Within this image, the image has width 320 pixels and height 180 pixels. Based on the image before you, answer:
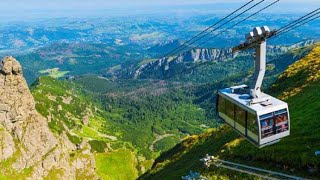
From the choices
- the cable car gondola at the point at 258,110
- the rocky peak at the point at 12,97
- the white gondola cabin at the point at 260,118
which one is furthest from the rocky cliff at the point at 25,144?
the cable car gondola at the point at 258,110

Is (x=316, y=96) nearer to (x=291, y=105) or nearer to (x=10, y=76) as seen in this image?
(x=291, y=105)

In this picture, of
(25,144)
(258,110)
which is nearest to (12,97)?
(25,144)

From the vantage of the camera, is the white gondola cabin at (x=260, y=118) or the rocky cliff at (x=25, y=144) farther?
the rocky cliff at (x=25, y=144)

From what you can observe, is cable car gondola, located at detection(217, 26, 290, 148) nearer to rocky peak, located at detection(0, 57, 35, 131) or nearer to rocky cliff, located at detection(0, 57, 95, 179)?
rocky cliff, located at detection(0, 57, 95, 179)

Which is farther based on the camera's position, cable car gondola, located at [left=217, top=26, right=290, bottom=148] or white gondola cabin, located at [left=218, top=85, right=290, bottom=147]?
white gondola cabin, located at [left=218, top=85, right=290, bottom=147]

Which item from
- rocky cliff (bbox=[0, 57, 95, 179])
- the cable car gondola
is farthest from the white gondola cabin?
rocky cliff (bbox=[0, 57, 95, 179])

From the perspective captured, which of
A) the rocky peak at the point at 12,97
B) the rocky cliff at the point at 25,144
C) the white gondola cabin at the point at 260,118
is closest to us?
the white gondola cabin at the point at 260,118

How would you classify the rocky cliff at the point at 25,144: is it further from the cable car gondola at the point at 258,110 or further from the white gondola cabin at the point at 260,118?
the cable car gondola at the point at 258,110
